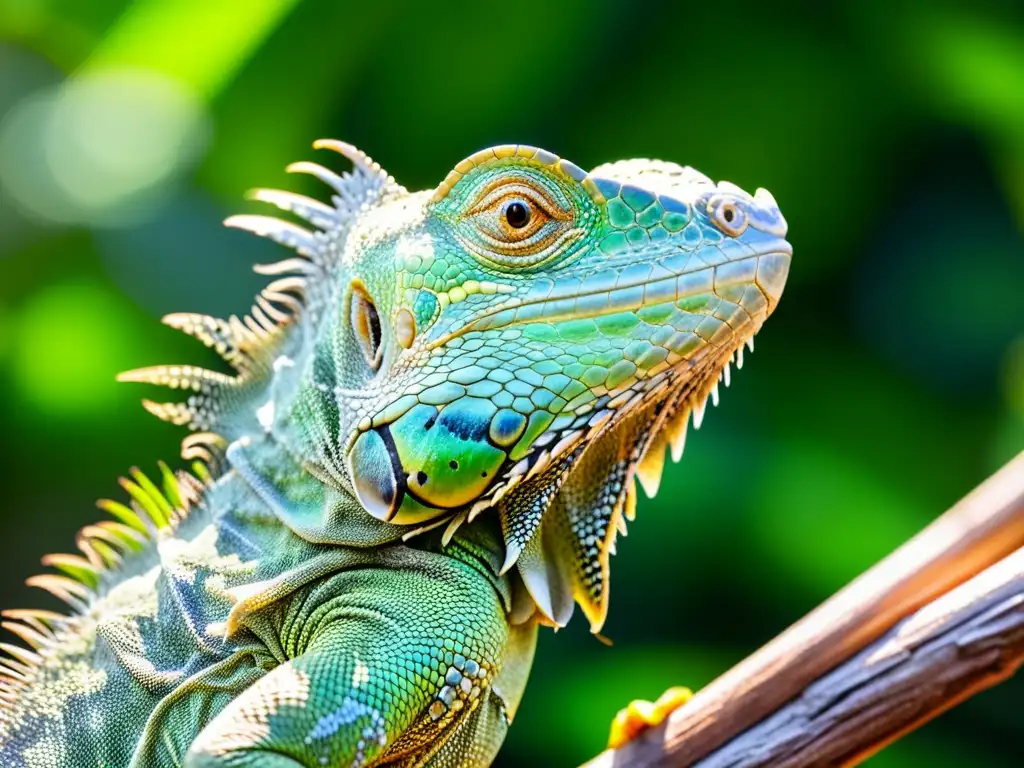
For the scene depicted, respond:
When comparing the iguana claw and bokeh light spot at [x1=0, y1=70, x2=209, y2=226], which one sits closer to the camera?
the iguana claw

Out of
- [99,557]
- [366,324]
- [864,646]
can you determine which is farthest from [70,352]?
[864,646]

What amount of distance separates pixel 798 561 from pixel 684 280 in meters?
4.54

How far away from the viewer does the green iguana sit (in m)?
2.18

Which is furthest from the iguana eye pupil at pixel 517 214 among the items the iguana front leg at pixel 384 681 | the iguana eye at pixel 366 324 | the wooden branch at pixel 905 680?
the wooden branch at pixel 905 680

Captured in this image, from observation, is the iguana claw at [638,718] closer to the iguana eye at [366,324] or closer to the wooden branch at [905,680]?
A: the wooden branch at [905,680]

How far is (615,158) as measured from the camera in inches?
275

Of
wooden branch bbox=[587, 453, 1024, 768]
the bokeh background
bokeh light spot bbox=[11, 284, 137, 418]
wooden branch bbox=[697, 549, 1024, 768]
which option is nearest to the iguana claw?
wooden branch bbox=[587, 453, 1024, 768]

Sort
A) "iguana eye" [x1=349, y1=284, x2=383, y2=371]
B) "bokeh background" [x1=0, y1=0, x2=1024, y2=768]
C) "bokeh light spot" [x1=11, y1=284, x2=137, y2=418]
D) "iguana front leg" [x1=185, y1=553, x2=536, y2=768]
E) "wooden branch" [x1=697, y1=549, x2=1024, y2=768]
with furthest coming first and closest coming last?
"bokeh light spot" [x1=11, y1=284, x2=137, y2=418]
"bokeh background" [x1=0, y1=0, x2=1024, y2=768]
"iguana eye" [x1=349, y1=284, x2=383, y2=371]
"wooden branch" [x1=697, y1=549, x2=1024, y2=768]
"iguana front leg" [x1=185, y1=553, x2=536, y2=768]

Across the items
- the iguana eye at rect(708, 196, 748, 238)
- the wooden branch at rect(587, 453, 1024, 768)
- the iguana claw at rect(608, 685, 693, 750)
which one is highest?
the iguana eye at rect(708, 196, 748, 238)

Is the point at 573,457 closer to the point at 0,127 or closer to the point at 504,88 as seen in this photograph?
the point at 504,88

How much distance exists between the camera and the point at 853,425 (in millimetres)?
6879

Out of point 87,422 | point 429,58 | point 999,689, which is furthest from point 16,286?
point 999,689

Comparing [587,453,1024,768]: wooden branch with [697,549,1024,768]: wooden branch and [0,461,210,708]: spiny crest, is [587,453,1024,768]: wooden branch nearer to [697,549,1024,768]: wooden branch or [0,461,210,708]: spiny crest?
[697,549,1024,768]: wooden branch

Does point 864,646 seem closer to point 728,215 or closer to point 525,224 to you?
point 728,215
